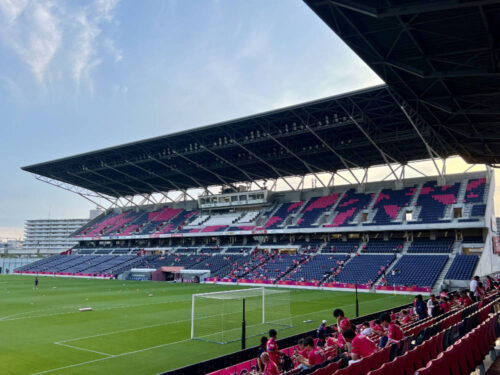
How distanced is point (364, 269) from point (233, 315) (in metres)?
21.1

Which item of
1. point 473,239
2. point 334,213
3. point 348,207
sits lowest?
point 473,239

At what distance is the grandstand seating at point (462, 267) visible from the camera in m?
34.7

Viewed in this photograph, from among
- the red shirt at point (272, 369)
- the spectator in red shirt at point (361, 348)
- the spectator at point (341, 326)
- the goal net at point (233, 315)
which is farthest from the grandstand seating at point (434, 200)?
the red shirt at point (272, 369)

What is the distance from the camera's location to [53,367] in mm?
14406

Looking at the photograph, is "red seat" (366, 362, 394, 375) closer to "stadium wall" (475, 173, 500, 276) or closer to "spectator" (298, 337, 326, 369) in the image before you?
"spectator" (298, 337, 326, 369)

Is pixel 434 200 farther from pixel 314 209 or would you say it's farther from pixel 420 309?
pixel 420 309

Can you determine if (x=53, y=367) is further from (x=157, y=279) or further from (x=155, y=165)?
(x=155, y=165)

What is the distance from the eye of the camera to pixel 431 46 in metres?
16.8

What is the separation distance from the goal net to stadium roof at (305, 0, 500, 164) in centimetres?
1311

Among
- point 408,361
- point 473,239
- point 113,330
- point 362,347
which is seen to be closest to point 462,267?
point 473,239

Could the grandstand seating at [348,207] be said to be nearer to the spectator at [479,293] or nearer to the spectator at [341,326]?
the spectator at [479,293]

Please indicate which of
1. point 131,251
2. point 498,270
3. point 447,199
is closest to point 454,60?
point 447,199

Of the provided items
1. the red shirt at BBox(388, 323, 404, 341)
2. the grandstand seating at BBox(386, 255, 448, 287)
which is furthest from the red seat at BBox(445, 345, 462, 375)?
the grandstand seating at BBox(386, 255, 448, 287)

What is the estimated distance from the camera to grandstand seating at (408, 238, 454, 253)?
4150 cm
